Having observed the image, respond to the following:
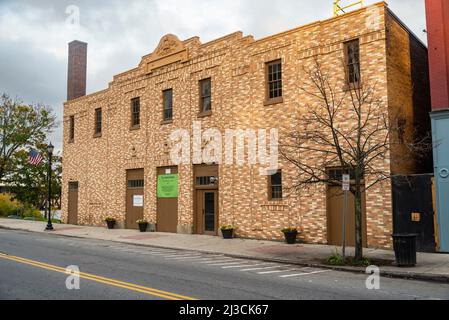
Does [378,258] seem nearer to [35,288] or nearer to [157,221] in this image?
[35,288]

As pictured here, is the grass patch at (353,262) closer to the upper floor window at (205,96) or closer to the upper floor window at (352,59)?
the upper floor window at (352,59)

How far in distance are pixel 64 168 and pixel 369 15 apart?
22917 millimetres

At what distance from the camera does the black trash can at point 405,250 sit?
1145cm

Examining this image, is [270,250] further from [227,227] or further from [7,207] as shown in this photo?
[7,207]

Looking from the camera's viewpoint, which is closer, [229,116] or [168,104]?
[229,116]

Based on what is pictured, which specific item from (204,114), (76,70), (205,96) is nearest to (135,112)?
(205,96)

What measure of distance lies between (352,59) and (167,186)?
11281 mm

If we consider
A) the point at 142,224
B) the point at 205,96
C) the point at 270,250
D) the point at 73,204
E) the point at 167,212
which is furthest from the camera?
the point at 73,204

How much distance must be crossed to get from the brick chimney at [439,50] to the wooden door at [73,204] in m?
22.9

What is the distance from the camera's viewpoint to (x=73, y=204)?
29.7 metres

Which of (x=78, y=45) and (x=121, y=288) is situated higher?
(x=78, y=45)

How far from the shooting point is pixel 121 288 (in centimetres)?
838
